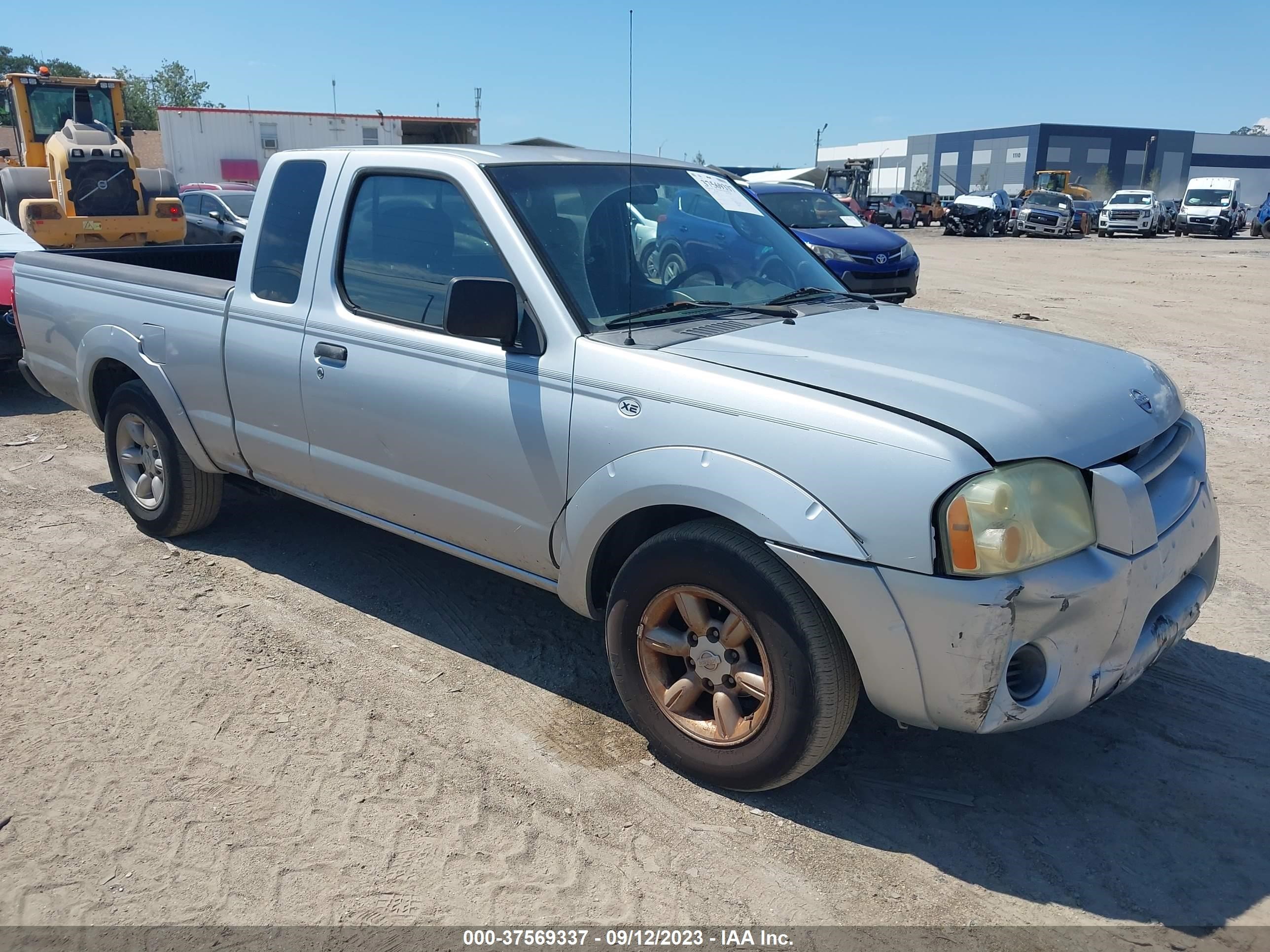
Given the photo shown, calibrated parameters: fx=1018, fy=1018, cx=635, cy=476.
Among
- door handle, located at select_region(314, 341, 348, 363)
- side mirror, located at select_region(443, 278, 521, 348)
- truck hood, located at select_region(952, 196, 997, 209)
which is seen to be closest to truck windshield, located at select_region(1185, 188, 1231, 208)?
truck hood, located at select_region(952, 196, 997, 209)

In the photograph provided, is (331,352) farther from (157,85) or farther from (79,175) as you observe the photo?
(157,85)

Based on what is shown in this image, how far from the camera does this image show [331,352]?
400cm

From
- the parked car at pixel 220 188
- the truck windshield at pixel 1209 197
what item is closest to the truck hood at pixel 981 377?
the parked car at pixel 220 188

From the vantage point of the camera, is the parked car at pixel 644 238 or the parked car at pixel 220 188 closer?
the parked car at pixel 644 238

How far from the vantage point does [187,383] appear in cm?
472

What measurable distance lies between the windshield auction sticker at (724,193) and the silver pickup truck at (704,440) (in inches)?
0.7

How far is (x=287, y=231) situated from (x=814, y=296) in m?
2.24

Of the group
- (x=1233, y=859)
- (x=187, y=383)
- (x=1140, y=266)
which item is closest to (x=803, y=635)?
(x=1233, y=859)

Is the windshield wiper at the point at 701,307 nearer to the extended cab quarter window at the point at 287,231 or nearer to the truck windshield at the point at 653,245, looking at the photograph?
the truck windshield at the point at 653,245

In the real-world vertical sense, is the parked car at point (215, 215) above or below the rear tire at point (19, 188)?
below

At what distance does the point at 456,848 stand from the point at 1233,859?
87.3 inches

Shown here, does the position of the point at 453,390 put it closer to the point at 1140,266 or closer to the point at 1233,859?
the point at 1233,859

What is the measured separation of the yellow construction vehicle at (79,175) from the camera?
47.8ft

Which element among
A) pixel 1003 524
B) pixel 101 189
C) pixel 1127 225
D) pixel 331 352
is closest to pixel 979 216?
pixel 1127 225
